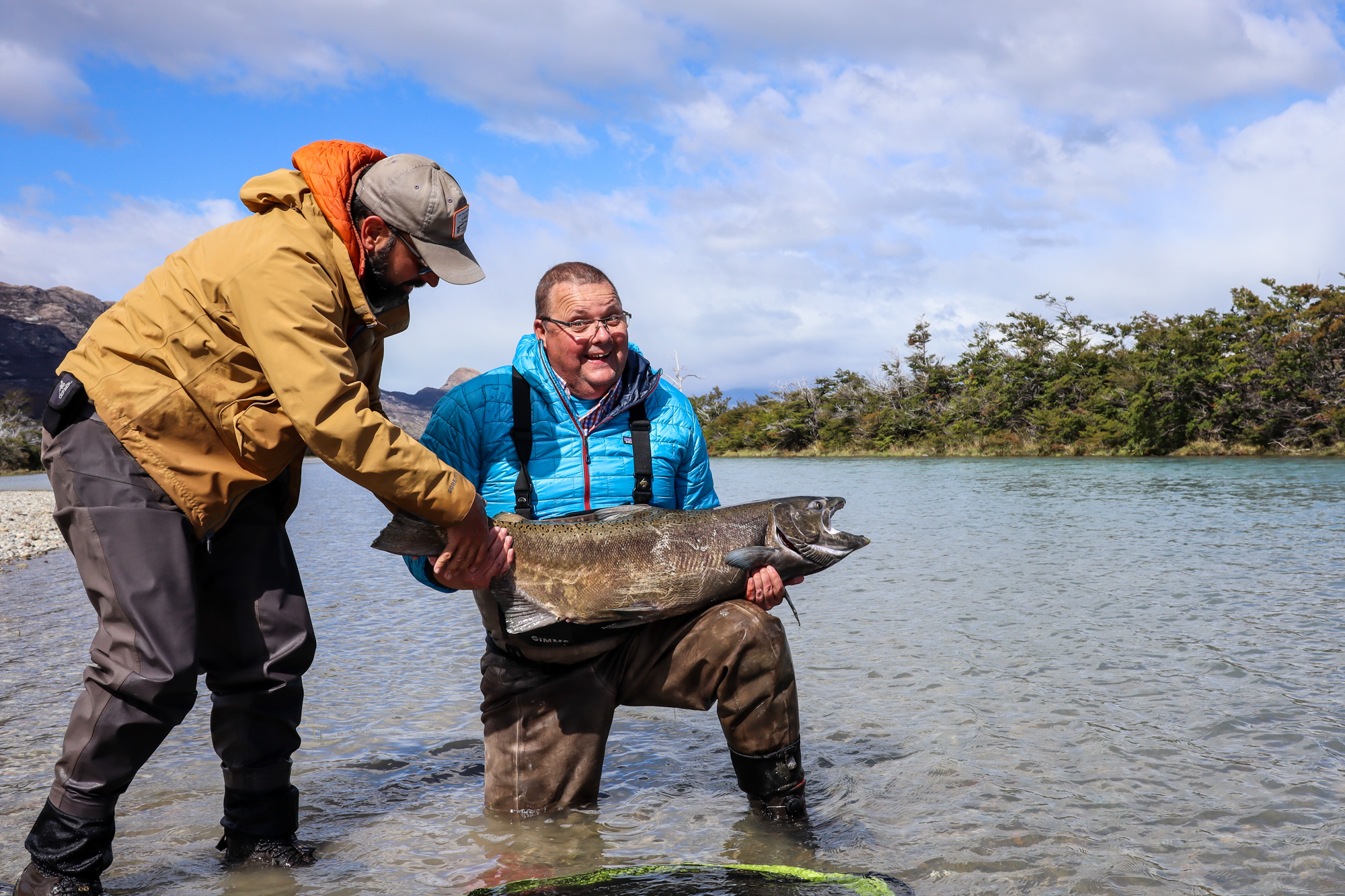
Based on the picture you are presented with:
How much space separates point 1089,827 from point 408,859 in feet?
9.76

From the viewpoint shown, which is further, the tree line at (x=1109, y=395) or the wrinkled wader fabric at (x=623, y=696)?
the tree line at (x=1109, y=395)

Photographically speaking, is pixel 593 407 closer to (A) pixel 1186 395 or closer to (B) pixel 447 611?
(B) pixel 447 611

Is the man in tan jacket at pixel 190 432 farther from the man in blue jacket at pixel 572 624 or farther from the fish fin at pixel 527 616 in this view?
the man in blue jacket at pixel 572 624

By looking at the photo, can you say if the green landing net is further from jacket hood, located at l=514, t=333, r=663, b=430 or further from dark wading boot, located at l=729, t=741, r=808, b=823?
jacket hood, located at l=514, t=333, r=663, b=430

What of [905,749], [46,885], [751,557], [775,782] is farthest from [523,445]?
[905,749]

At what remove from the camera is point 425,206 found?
326cm

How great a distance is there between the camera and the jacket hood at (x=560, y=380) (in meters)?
4.12

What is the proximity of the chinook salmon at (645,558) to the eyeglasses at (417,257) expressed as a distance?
1.02 m

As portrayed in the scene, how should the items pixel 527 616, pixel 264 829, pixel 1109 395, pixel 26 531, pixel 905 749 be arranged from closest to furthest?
1. pixel 264 829
2. pixel 527 616
3. pixel 905 749
4. pixel 26 531
5. pixel 1109 395

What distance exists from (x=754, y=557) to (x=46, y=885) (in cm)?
270

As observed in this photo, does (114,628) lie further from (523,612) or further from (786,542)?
(786,542)

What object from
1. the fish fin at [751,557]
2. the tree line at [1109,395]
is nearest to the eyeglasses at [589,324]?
the fish fin at [751,557]

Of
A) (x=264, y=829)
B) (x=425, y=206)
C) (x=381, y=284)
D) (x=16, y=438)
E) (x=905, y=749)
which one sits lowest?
(x=905, y=749)

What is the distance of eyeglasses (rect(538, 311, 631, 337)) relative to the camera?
404cm
